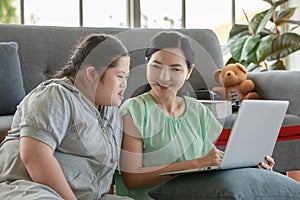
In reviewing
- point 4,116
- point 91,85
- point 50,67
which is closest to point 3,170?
point 91,85

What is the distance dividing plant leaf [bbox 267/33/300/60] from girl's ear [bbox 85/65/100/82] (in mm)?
2421

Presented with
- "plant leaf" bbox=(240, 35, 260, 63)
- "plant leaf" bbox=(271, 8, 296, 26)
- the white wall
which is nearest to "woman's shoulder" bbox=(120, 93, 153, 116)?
"plant leaf" bbox=(240, 35, 260, 63)

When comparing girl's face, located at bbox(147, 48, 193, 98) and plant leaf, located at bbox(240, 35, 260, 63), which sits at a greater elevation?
girl's face, located at bbox(147, 48, 193, 98)

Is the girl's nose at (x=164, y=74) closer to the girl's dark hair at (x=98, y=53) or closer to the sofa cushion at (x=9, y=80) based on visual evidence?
the girl's dark hair at (x=98, y=53)

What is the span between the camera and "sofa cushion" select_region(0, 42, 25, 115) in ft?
8.13

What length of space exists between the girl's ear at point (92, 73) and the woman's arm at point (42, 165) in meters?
0.25

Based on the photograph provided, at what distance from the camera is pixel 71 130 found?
1.46 m

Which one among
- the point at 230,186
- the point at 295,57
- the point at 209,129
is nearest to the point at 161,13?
the point at 295,57

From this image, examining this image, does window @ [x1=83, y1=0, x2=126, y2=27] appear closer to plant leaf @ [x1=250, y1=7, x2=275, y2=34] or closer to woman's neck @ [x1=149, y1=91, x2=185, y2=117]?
plant leaf @ [x1=250, y1=7, x2=275, y2=34]

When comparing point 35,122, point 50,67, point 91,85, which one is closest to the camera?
point 35,122

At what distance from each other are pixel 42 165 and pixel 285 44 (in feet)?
8.85

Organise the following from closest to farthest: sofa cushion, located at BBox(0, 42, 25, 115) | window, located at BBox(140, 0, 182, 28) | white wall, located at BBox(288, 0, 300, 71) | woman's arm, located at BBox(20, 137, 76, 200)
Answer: woman's arm, located at BBox(20, 137, 76, 200), sofa cushion, located at BBox(0, 42, 25, 115), window, located at BBox(140, 0, 182, 28), white wall, located at BBox(288, 0, 300, 71)

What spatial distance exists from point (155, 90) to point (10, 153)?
0.46 m

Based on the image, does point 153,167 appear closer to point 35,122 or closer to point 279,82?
point 35,122
